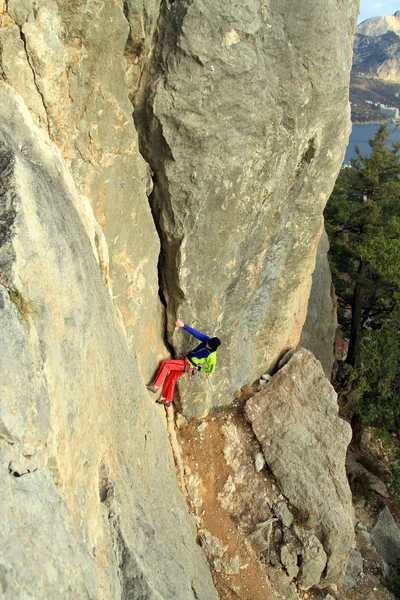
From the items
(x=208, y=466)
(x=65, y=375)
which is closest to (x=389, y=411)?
(x=208, y=466)

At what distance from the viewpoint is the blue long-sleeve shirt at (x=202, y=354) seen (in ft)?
30.2

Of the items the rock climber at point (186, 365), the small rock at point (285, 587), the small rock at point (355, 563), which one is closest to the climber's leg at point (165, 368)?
the rock climber at point (186, 365)

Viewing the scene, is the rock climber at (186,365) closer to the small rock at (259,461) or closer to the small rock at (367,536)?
the small rock at (259,461)

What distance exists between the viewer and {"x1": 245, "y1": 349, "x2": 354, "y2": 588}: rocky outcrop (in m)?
9.38

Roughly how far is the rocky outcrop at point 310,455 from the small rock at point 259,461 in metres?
0.10

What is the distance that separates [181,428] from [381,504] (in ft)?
25.7

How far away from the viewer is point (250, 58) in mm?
7668

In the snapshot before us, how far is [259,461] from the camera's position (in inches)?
393

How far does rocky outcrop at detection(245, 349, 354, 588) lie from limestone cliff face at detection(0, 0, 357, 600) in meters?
0.84

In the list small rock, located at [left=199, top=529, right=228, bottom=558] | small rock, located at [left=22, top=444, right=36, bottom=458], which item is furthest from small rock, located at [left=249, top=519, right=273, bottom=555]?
small rock, located at [left=22, top=444, right=36, bottom=458]

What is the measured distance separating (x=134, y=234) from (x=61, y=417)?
14.0 ft

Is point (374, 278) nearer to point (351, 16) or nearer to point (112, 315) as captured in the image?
point (351, 16)

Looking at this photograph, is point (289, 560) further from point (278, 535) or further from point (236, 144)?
point (236, 144)

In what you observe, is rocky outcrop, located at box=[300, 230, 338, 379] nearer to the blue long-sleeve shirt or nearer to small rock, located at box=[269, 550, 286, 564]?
the blue long-sleeve shirt
